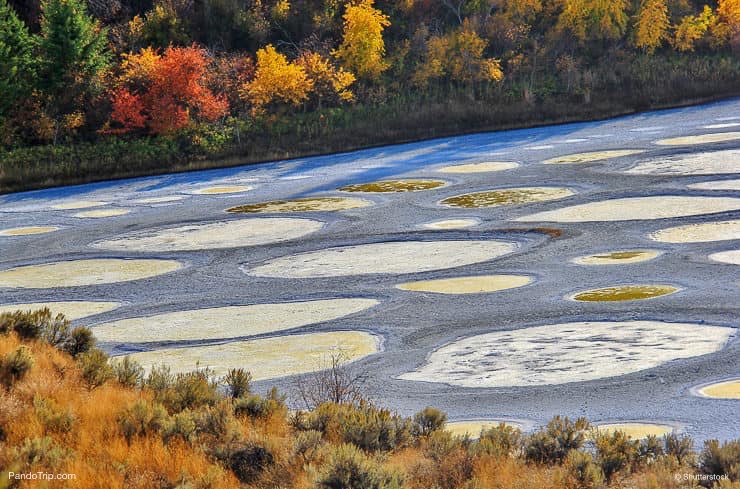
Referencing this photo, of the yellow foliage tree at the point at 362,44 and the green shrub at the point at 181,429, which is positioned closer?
the green shrub at the point at 181,429

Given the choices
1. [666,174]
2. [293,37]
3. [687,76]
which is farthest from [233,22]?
[666,174]

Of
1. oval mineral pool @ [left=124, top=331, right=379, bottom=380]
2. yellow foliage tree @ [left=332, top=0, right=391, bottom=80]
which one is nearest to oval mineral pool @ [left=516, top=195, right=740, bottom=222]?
oval mineral pool @ [left=124, top=331, right=379, bottom=380]

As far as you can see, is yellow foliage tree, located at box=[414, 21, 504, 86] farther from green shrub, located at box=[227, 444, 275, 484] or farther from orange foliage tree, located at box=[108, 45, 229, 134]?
green shrub, located at box=[227, 444, 275, 484]

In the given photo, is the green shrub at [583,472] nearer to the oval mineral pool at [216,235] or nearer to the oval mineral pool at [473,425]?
the oval mineral pool at [473,425]

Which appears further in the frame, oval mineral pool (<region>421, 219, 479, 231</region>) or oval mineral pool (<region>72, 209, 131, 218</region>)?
oval mineral pool (<region>72, 209, 131, 218</region>)

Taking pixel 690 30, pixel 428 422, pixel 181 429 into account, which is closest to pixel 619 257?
pixel 428 422

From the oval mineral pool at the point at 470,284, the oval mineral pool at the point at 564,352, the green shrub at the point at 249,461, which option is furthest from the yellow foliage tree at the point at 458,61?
the green shrub at the point at 249,461

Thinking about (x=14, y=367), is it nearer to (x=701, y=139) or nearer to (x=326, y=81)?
(x=701, y=139)

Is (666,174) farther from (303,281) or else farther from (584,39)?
(584,39)
